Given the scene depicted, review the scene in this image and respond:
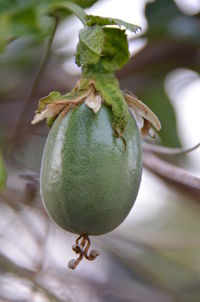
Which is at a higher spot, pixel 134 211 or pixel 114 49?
pixel 114 49

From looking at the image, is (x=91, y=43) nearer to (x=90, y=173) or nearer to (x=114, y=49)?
(x=114, y=49)

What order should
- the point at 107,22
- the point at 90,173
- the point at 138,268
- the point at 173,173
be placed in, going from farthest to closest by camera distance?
the point at 138,268 → the point at 173,173 → the point at 107,22 → the point at 90,173

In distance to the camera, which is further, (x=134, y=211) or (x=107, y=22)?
(x=134, y=211)

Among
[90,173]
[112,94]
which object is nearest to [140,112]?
[112,94]

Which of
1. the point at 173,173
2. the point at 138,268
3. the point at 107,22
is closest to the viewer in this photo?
the point at 107,22

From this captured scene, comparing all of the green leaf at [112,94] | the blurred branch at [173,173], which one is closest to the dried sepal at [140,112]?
the green leaf at [112,94]

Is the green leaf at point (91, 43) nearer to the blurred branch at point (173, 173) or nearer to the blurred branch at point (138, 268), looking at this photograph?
the blurred branch at point (173, 173)
